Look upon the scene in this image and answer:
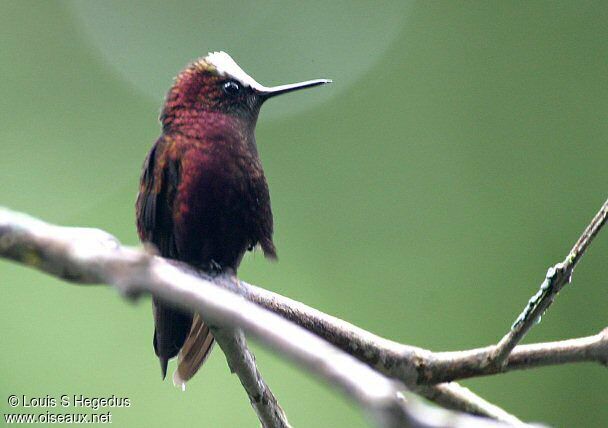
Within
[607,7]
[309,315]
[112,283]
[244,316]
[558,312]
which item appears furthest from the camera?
[607,7]

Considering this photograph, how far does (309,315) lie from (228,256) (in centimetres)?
48

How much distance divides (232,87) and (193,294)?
6.24 feet

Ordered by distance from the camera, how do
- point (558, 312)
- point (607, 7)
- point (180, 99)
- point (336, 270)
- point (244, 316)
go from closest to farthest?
point (244, 316) < point (180, 99) < point (558, 312) < point (336, 270) < point (607, 7)

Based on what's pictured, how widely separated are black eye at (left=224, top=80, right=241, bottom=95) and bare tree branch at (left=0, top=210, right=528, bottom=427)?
5.54ft

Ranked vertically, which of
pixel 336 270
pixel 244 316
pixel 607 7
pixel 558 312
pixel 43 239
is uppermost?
pixel 607 7

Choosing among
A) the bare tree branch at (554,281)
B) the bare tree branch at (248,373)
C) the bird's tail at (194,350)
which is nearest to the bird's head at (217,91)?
the bird's tail at (194,350)

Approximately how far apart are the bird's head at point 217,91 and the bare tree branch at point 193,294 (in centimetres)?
161

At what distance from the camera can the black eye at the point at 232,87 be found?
115 inches

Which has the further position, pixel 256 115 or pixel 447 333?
pixel 447 333

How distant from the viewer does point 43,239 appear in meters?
1.27

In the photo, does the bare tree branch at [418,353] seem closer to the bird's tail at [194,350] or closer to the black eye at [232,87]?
the bird's tail at [194,350]

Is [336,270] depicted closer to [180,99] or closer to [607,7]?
[180,99]

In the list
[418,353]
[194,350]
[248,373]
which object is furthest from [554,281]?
[194,350]

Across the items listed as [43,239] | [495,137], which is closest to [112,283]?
[43,239]
